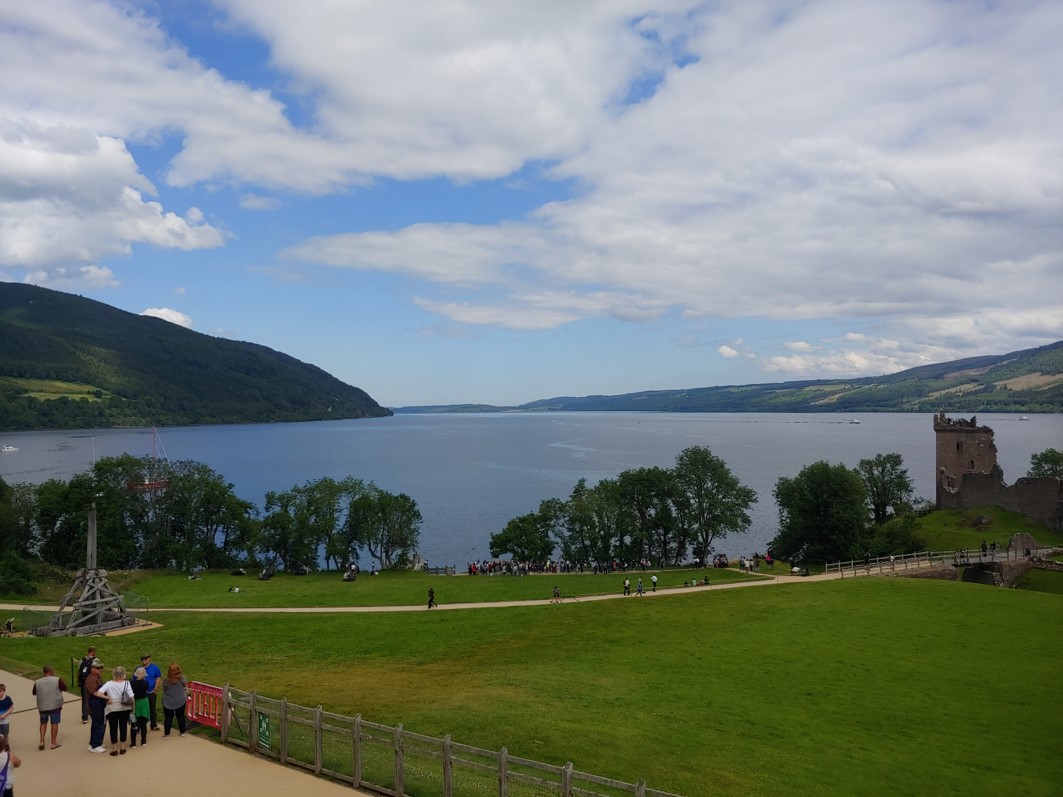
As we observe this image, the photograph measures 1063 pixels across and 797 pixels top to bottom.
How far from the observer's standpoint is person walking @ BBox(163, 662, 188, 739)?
1559 centimetres

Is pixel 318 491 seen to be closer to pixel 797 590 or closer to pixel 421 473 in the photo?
pixel 797 590

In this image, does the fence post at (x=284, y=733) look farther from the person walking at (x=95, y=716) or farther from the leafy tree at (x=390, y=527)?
the leafy tree at (x=390, y=527)

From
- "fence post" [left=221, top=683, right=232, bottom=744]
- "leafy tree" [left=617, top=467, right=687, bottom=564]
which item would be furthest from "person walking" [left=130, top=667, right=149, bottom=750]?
"leafy tree" [left=617, top=467, right=687, bottom=564]

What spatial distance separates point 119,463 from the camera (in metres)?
71.1

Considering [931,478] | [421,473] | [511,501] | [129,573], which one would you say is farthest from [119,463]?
A: [931,478]

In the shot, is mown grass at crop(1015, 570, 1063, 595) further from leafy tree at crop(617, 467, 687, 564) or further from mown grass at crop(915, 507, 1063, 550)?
leafy tree at crop(617, 467, 687, 564)

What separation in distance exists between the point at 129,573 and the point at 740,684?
50035mm

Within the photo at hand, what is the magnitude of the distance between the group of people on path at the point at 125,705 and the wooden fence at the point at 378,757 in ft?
3.06

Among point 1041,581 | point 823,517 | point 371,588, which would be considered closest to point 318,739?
point 371,588

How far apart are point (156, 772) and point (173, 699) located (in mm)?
1962

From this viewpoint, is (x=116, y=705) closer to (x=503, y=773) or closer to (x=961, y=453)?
(x=503, y=773)

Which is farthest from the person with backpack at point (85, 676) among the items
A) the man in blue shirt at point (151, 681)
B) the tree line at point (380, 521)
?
the tree line at point (380, 521)

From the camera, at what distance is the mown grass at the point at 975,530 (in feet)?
211

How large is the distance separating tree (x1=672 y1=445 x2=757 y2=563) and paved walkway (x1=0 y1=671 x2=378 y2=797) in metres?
60.6
